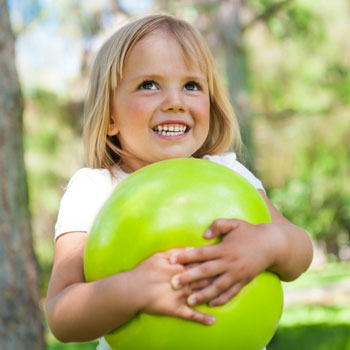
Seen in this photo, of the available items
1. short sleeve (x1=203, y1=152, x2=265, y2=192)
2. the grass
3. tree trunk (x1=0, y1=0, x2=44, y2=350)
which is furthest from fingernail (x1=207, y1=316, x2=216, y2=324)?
the grass

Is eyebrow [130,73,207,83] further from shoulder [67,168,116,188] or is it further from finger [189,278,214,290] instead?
finger [189,278,214,290]

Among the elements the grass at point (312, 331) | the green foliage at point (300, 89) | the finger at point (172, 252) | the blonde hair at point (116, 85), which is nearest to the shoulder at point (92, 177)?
the blonde hair at point (116, 85)

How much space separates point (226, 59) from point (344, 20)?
575cm

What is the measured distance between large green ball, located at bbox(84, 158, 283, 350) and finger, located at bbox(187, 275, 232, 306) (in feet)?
0.12

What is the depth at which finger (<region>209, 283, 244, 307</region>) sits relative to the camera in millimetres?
1840

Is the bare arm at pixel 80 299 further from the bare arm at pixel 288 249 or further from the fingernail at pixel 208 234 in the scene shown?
the bare arm at pixel 288 249

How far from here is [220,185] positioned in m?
2.02

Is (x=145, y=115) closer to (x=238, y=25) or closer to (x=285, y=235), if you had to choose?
(x=285, y=235)

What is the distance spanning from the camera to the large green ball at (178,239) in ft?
6.11

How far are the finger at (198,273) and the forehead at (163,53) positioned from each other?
43.8 inches

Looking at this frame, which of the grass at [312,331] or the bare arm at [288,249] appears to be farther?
the grass at [312,331]

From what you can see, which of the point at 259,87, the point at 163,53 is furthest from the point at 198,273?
the point at 259,87

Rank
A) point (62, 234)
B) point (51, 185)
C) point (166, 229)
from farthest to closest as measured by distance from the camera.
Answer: point (51, 185) < point (62, 234) < point (166, 229)

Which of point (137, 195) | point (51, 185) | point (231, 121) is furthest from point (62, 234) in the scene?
point (51, 185)
